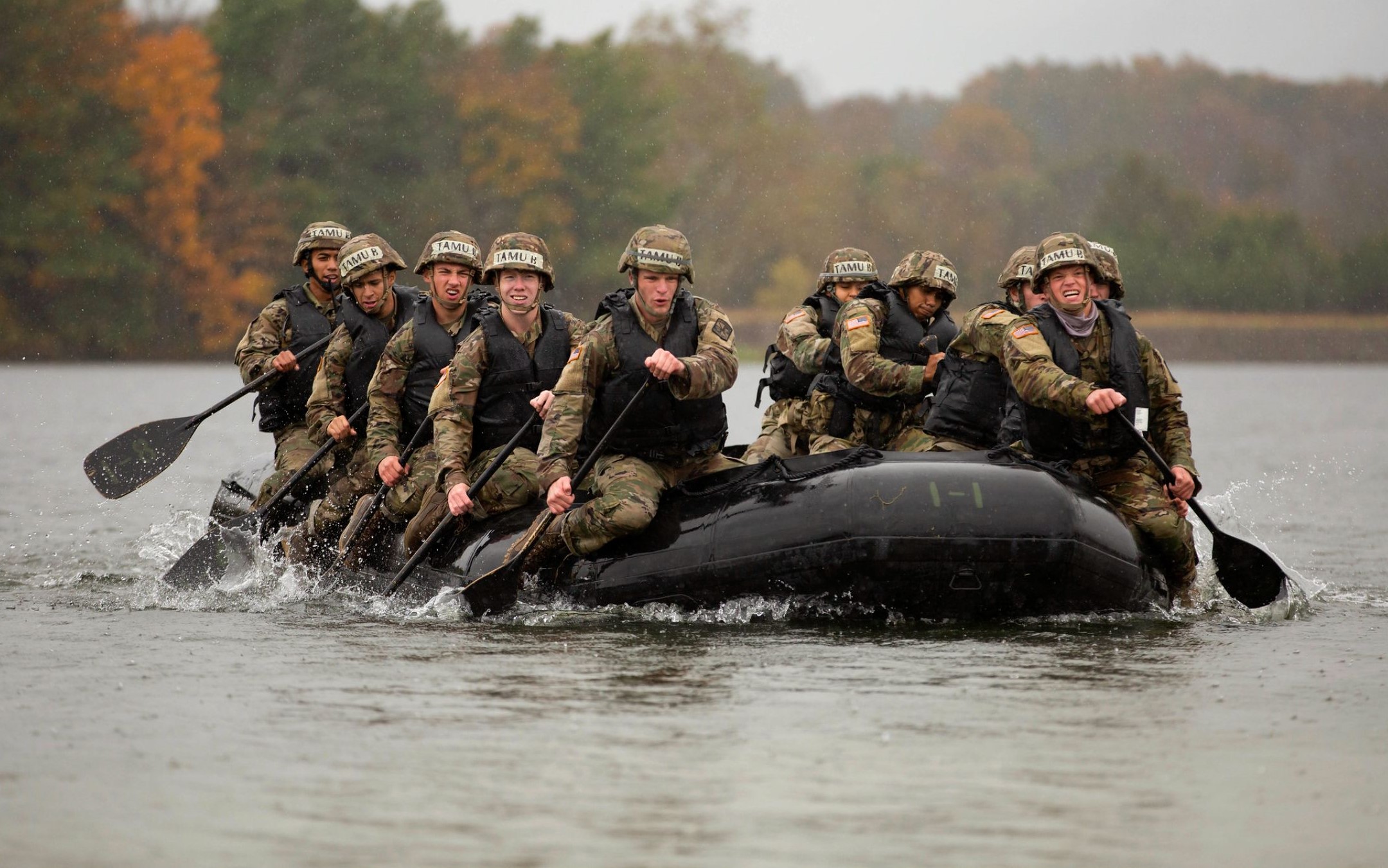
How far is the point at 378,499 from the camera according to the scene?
1026 centimetres

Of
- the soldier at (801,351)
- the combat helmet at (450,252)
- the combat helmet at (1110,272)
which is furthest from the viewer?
the soldier at (801,351)

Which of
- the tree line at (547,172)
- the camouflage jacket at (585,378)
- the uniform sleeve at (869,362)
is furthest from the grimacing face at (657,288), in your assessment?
the tree line at (547,172)

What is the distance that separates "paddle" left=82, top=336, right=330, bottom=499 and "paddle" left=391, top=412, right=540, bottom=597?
2771 millimetres

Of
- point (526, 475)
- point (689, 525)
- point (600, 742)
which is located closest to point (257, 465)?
point (526, 475)

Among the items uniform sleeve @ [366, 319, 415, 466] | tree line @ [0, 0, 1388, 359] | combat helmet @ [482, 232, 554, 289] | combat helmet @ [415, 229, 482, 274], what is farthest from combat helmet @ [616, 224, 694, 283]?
tree line @ [0, 0, 1388, 359]

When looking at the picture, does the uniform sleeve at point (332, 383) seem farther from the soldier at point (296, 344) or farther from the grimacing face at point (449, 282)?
the grimacing face at point (449, 282)

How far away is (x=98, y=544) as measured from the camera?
44.4 feet

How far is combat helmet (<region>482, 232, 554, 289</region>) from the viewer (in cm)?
946

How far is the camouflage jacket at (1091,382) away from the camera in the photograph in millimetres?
8586

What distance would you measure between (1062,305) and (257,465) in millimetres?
5316

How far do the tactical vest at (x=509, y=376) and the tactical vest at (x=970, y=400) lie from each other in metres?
1.82

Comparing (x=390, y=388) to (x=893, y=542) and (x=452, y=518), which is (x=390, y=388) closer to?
(x=452, y=518)

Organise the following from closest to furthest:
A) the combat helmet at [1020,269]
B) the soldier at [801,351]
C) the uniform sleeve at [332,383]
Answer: the combat helmet at [1020,269] → the soldier at [801,351] → the uniform sleeve at [332,383]

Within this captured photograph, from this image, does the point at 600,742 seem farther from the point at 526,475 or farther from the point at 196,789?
the point at 526,475
